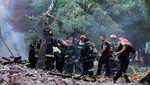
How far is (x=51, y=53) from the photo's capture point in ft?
45.4

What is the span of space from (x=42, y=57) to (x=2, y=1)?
53.8 ft

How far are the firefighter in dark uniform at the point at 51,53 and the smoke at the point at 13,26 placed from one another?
1351 cm

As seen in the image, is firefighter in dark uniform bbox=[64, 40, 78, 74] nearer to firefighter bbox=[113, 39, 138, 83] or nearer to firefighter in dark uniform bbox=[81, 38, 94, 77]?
firefighter in dark uniform bbox=[81, 38, 94, 77]

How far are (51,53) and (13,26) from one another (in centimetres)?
1496

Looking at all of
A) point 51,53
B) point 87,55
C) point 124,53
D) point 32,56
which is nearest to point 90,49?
point 87,55

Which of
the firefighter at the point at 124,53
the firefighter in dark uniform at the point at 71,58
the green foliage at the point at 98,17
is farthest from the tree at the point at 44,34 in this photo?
the green foliage at the point at 98,17

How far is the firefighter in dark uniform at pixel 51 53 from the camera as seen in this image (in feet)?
44.5

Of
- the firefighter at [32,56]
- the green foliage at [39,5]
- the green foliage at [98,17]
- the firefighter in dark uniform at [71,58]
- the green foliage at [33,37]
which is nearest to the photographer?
the green foliage at [33,37]

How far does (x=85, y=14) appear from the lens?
22641 mm

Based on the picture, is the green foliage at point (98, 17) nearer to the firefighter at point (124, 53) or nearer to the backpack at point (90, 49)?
the backpack at point (90, 49)

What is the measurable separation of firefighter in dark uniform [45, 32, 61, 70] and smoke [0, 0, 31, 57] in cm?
1351

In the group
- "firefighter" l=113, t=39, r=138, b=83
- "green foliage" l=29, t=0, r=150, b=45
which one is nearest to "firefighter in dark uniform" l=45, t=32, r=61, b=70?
"firefighter" l=113, t=39, r=138, b=83

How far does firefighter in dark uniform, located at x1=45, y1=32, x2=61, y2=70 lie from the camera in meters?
13.6

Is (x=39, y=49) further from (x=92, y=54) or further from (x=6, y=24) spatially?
(x=6, y=24)
